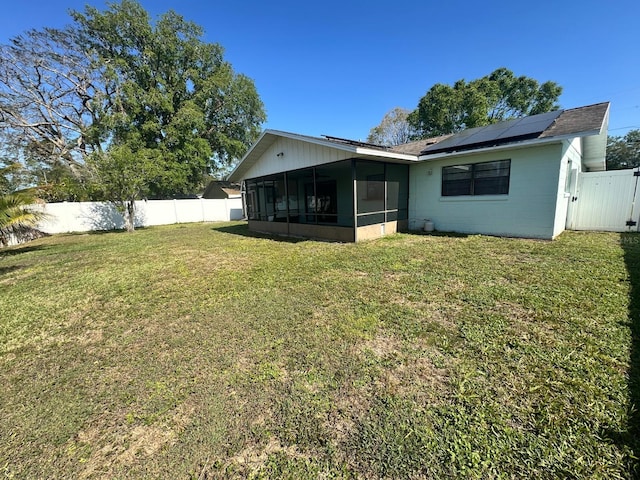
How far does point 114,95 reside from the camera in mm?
17922

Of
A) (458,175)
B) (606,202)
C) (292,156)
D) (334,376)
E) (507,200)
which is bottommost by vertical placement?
(334,376)

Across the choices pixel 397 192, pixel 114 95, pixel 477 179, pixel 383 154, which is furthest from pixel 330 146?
pixel 114 95

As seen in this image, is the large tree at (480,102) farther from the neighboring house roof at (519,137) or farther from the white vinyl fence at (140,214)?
the white vinyl fence at (140,214)

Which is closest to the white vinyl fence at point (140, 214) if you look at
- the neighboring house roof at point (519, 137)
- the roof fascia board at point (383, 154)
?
the neighboring house roof at point (519, 137)

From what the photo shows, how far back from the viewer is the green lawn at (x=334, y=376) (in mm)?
1566

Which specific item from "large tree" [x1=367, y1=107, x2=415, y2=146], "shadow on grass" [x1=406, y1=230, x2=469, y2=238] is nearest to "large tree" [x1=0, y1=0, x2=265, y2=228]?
"shadow on grass" [x1=406, y1=230, x2=469, y2=238]

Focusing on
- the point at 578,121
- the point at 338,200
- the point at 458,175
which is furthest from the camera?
the point at 338,200

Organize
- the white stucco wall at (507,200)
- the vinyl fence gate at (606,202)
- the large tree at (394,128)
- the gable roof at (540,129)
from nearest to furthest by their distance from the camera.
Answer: the gable roof at (540,129), the white stucco wall at (507,200), the vinyl fence gate at (606,202), the large tree at (394,128)

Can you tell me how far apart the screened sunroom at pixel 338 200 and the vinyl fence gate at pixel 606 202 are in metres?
5.25

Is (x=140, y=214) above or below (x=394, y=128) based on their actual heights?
below

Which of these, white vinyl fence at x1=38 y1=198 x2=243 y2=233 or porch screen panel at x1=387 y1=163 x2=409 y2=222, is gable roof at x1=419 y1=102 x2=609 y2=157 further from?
white vinyl fence at x1=38 y1=198 x2=243 y2=233

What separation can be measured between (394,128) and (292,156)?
943 inches

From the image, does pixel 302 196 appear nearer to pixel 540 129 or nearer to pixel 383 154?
pixel 383 154

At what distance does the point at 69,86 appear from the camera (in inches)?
659
